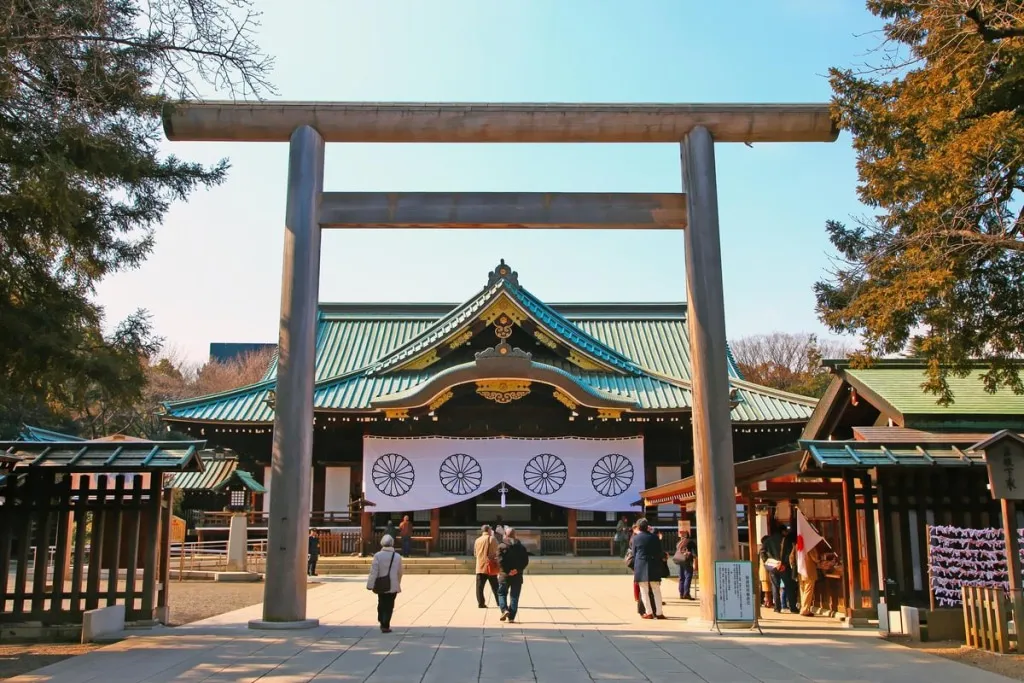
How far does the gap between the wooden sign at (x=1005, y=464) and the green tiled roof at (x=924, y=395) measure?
3883mm

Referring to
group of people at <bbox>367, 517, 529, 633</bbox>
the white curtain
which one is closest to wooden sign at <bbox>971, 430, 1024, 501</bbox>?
group of people at <bbox>367, 517, 529, 633</bbox>

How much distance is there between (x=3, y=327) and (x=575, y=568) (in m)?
15.7

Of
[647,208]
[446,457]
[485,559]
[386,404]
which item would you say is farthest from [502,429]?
[647,208]

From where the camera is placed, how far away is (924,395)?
1409 cm

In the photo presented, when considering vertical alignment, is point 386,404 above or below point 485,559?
above

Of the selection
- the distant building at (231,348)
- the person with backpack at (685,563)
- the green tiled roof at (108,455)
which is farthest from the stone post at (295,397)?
the distant building at (231,348)

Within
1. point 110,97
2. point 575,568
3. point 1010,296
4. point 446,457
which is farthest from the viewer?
point 446,457

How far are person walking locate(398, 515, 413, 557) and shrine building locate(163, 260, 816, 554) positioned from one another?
40cm

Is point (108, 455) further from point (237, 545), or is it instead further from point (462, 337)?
point (462, 337)

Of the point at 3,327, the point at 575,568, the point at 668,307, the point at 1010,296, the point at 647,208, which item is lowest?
the point at 575,568

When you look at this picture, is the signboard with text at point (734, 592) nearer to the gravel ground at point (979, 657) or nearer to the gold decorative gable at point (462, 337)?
the gravel ground at point (979, 657)

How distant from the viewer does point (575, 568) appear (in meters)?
21.8

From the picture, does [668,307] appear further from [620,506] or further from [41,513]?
[41,513]

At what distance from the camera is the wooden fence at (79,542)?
11062 millimetres
